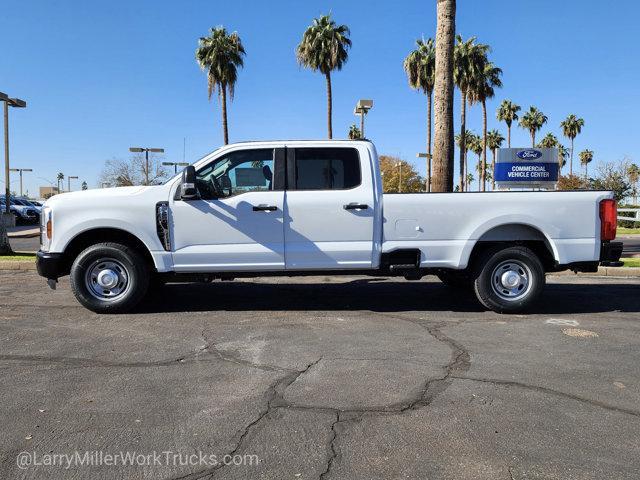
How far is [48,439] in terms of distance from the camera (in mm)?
3074

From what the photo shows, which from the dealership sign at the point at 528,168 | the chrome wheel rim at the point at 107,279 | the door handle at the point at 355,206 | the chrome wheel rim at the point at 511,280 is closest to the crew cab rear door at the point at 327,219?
the door handle at the point at 355,206

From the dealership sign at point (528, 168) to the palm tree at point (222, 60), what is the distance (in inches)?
712

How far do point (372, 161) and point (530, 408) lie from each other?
3707 mm

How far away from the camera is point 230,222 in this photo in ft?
20.3

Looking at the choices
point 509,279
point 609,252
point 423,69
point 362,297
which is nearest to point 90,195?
point 362,297

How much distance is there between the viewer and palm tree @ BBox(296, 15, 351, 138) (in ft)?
104

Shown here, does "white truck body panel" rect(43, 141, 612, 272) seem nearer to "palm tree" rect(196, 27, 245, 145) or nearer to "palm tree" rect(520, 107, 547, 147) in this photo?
"palm tree" rect(196, 27, 245, 145)

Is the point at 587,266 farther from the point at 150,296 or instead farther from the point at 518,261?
the point at 150,296

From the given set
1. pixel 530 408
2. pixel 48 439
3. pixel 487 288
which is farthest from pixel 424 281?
pixel 48 439

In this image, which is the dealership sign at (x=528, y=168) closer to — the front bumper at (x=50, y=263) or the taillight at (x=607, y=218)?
the taillight at (x=607, y=218)

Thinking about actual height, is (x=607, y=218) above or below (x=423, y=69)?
below

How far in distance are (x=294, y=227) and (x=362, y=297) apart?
2004 millimetres

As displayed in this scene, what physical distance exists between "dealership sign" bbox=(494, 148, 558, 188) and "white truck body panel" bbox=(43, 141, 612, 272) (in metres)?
13.5

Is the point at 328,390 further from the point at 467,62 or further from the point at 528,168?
the point at 467,62
